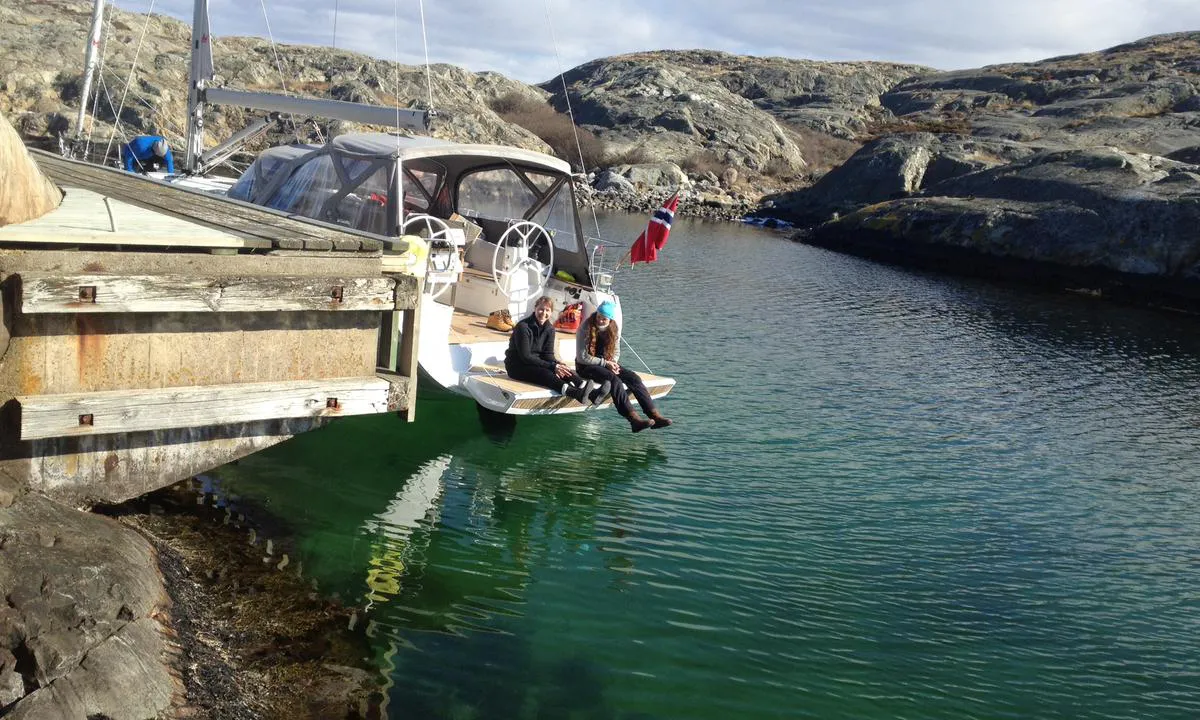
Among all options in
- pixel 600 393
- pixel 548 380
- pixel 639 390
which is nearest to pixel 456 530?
pixel 548 380

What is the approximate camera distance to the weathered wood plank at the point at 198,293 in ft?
22.2

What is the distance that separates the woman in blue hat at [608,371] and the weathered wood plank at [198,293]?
4.98 m

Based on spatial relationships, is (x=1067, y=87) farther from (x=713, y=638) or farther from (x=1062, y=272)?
(x=713, y=638)

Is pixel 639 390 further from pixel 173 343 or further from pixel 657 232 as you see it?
pixel 173 343

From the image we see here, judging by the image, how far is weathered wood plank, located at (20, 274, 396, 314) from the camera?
6.77m

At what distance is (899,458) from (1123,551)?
10.3ft

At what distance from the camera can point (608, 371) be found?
13031 mm

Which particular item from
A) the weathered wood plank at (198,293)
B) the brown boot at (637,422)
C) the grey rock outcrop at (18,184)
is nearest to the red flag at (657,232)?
the brown boot at (637,422)

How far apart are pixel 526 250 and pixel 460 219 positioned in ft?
4.17

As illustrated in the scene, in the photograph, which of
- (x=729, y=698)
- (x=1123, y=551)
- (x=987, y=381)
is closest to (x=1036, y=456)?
(x=1123, y=551)

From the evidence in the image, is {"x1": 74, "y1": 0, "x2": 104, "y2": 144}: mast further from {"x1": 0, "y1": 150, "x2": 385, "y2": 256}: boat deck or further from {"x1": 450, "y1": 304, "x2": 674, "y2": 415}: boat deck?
{"x1": 450, "y1": 304, "x2": 674, "y2": 415}: boat deck

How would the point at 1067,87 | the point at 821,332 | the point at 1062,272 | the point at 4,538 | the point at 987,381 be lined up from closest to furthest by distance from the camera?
the point at 4,538 → the point at 987,381 → the point at 821,332 → the point at 1062,272 → the point at 1067,87

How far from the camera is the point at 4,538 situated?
6207 mm

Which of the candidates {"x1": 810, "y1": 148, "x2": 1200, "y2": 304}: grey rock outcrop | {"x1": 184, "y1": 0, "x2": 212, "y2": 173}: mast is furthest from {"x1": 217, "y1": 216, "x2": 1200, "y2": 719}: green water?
{"x1": 810, "y1": 148, "x2": 1200, "y2": 304}: grey rock outcrop
